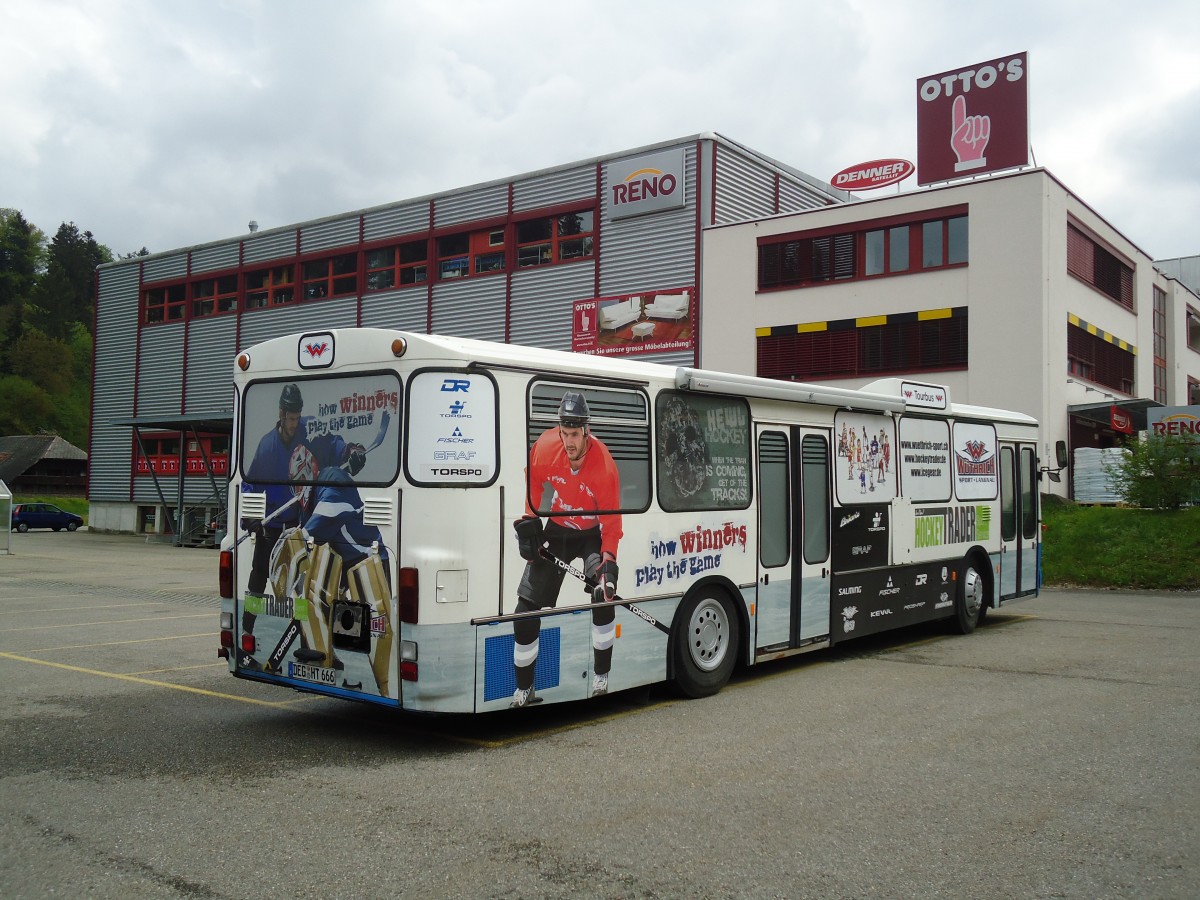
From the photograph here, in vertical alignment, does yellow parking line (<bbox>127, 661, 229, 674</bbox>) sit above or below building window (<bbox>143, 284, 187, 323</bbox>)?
below

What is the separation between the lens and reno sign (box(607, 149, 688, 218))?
98.4 ft

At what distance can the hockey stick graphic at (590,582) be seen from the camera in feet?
24.4

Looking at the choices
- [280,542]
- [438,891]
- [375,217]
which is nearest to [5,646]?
[280,542]

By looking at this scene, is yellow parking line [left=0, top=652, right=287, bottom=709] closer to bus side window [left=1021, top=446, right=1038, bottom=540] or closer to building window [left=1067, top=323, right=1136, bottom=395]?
bus side window [left=1021, top=446, right=1038, bottom=540]

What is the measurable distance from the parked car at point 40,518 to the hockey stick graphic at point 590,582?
51.0m

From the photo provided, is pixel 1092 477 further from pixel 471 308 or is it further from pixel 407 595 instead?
pixel 407 595

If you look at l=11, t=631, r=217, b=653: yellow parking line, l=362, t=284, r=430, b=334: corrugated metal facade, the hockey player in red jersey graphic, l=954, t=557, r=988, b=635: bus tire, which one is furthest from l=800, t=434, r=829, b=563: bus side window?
l=362, t=284, r=430, b=334: corrugated metal facade

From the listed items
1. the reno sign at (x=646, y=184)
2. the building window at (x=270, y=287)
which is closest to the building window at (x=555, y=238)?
the reno sign at (x=646, y=184)

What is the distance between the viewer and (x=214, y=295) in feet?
143

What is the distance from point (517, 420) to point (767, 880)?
3.62 metres

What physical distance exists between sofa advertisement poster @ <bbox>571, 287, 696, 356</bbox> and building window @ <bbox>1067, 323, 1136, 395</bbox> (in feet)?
33.1

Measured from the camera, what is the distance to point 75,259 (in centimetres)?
11025

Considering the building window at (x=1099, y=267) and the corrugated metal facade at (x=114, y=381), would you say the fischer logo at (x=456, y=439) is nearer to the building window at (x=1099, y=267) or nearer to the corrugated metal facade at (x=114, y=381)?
the building window at (x=1099, y=267)

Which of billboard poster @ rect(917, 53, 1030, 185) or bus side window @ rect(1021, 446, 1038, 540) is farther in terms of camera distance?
billboard poster @ rect(917, 53, 1030, 185)
